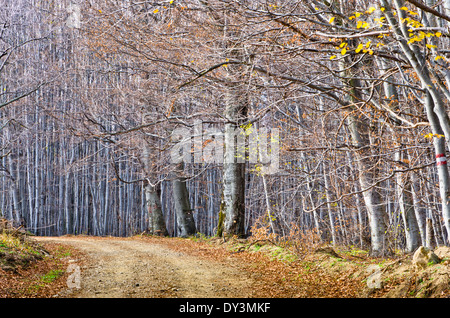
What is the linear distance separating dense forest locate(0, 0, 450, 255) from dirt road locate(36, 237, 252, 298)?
1951mm

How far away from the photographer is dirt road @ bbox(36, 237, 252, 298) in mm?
5091

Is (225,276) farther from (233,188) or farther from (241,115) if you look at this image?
(233,188)

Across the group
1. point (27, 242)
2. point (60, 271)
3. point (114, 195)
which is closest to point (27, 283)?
point (60, 271)

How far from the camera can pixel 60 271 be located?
6.55m

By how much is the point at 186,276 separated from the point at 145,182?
10021 millimetres

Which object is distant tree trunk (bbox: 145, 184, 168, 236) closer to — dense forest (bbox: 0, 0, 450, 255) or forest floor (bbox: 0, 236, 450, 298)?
dense forest (bbox: 0, 0, 450, 255)

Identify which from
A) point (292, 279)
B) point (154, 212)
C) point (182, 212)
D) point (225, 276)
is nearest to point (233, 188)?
point (182, 212)

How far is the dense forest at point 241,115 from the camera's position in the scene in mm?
5746

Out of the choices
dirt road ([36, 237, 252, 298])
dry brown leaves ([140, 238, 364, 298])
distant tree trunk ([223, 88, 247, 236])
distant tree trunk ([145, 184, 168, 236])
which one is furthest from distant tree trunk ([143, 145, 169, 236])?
dry brown leaves ([140, 238, 364, 298])

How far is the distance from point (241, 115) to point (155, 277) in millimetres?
4808
